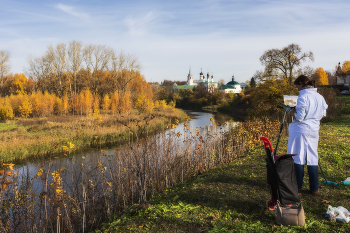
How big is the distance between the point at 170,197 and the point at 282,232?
7.45ft

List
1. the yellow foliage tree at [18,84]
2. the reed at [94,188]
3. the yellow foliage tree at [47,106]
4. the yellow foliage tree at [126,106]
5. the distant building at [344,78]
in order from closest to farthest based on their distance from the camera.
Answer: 1. the reed at [94,188]
2. the yellow foliage tree at [126,106]
3. the yellow foliage tree at [47,106]
4. the yellow foliage tree at [18,84]
5. the distant building at [344,78]

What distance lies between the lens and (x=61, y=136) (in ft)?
54.0

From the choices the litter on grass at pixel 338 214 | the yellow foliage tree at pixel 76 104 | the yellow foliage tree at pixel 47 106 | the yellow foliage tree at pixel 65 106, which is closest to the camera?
the litter on grass at pixel 338 214

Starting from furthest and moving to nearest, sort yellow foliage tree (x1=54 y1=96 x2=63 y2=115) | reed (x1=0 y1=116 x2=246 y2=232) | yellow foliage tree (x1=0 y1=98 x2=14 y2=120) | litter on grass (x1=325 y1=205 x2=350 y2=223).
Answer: yellow foliage tree (x1=54 y1=96 x2=63 y2=115)
yellow foliage tree (x1=0 y1=98 x2=14 y2=120)
reed (x1=0 y1=116 x2=246 y2=232)
litter on grass (x1=325 y1=205 x2=350 y2=223)

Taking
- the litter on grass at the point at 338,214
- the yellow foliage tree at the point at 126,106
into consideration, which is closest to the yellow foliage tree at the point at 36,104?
the yellow foliage tree at the point at 126,106

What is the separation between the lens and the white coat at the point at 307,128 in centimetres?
375

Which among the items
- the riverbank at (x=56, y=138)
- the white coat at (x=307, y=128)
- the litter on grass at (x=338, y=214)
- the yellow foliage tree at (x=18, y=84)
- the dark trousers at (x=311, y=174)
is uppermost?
the yellow foliage tree at (x=18, y=84)

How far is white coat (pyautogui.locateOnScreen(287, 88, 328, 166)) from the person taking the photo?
12.3 feet

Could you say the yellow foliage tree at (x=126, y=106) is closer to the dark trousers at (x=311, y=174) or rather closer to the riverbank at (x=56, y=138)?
the riverbank at (x=56, y=138)

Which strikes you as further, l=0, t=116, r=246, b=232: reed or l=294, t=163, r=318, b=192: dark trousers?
l=0, t=116, r=246, b=232: reed

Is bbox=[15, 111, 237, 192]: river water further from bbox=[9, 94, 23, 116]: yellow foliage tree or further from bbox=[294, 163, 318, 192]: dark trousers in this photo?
bbox=[9, 94, 23, 116]: yellow foliage tree

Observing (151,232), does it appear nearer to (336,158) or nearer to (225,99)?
(336,158)

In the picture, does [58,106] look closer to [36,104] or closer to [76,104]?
[76,104]

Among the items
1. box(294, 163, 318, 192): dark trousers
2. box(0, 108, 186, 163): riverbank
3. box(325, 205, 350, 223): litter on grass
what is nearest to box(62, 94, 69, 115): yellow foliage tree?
box(0, 108, 186, 163): riverbank
